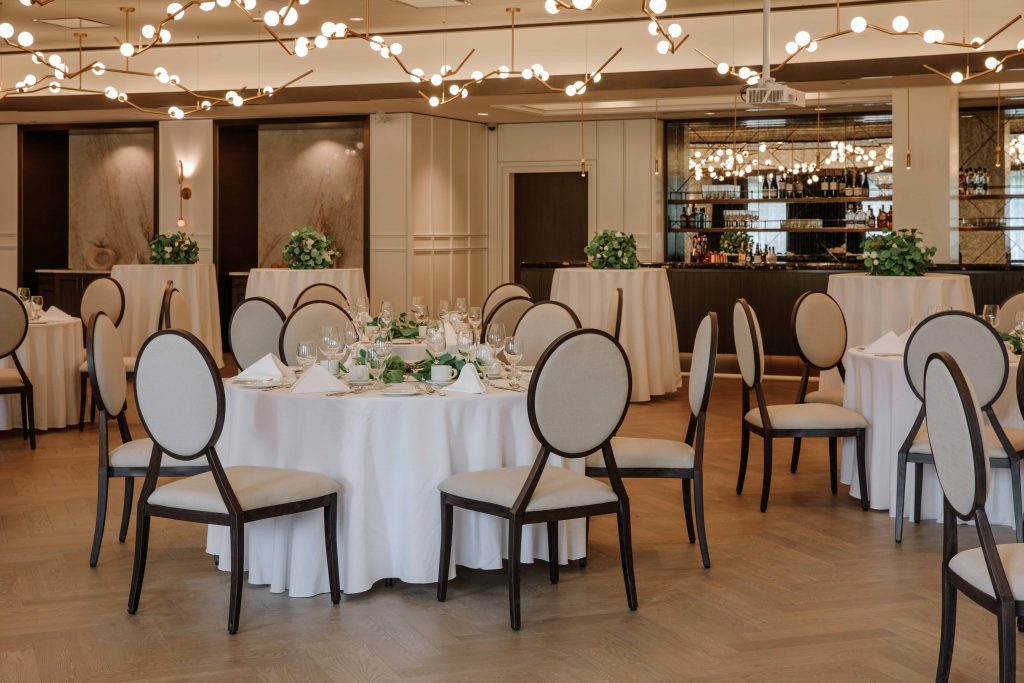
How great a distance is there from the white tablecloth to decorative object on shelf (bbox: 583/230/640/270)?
444 cm

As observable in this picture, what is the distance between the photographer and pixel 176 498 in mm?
4234

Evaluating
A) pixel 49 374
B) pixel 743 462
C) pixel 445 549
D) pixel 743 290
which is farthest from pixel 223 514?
pixel 743 290

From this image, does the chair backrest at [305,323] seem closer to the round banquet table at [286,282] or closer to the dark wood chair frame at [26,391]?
the dark wood chair frame at [26,391]

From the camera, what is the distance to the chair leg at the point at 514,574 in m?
4.14

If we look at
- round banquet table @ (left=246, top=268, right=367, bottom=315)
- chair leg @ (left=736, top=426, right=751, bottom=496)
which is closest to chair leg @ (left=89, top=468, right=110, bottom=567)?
chair leg @ (left=736, top=426, right=751, bottom=496)

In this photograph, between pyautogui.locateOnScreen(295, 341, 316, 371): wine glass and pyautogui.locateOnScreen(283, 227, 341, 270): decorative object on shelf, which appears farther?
pyautogui.locateOnScreen(283, 227, 341, 270): decorative object on shelf

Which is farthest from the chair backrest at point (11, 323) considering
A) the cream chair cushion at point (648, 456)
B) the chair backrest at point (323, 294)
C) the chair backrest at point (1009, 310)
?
the chair backrest at point (1009, 310)

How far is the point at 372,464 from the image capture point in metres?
4.50

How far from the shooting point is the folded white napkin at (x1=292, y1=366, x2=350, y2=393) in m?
4.66

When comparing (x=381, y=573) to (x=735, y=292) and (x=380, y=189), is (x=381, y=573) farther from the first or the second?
(x=380, y=189)

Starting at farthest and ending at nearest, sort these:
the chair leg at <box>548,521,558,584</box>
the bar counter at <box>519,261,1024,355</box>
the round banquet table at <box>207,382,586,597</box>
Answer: the bar counter at <box>519,261,1024,355</box> → the chair leg at <box>548,521,558,584</box> → the round banquet table at <box>207,382,586,597</box>

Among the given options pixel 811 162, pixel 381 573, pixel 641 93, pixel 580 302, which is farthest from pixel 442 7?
pixel 381 573

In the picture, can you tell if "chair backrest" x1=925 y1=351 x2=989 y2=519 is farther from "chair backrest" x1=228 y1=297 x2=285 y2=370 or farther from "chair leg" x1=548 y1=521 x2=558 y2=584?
"chair backrest" x1=228 y1=297 x2=285 y2=370

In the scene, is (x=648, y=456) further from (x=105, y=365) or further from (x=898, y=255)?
(x=898, y=255)
